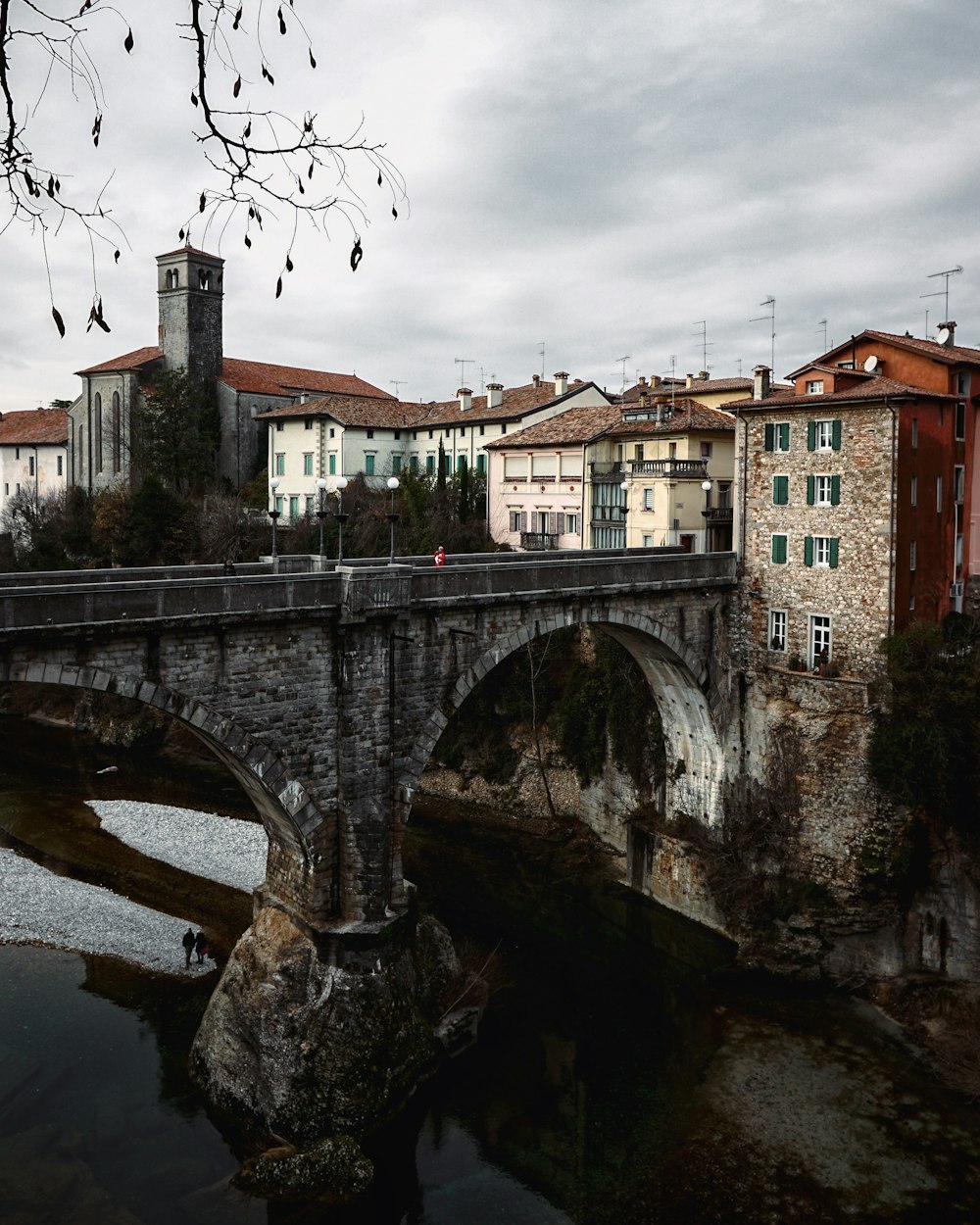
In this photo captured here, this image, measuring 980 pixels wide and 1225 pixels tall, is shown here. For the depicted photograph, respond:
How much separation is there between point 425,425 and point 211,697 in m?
37.6

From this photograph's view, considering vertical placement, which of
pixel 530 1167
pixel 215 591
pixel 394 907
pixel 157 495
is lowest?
pixel 530 1167

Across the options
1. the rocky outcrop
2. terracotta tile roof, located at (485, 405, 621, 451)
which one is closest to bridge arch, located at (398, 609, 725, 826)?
the rocky outcrop

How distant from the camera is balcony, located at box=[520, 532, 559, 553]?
44312 millimetres

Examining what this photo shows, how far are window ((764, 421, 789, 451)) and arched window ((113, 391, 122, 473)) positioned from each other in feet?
141

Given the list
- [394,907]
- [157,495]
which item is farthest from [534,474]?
[394,907]

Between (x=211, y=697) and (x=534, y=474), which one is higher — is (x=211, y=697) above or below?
below

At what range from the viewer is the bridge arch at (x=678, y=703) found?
28.0 meters

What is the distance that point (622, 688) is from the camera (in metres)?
34.8

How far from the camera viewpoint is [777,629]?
29.4 metres

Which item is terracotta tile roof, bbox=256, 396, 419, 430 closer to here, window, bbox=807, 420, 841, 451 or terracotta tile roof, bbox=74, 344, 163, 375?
terracotta tile roof, bbox=74, 344, 163, 375

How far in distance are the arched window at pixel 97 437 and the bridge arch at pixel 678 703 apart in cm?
4139

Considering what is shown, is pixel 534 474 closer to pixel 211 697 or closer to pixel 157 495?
pixel 157 495

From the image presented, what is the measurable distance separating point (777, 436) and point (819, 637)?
19.6 feet

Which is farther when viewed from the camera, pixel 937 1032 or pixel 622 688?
pixel 622 688
